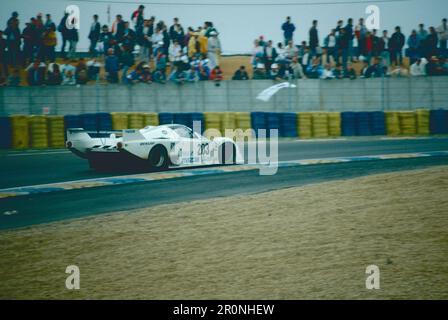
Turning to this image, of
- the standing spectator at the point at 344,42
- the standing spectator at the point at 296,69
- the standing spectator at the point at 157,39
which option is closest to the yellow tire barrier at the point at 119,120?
the standing spectator at the point at 157,39

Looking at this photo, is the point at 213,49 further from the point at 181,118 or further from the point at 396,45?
the point at 396,45

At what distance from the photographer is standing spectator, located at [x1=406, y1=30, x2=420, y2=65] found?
1966 centimetres

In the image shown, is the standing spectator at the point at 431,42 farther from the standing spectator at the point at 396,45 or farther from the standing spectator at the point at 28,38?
the standing spectator at the point at 28,38

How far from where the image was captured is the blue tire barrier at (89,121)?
59.4ft

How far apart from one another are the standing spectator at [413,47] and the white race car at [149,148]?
8.22 meters

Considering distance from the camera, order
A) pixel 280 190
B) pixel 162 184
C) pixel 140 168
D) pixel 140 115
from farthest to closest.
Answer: pixel 140 115 < pixel 140 168 < pixel 162 184 < pixel 280 190

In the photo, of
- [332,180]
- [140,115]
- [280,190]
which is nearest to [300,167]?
[332,180]

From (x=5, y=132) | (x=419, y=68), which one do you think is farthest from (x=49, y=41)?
(x=419, y=68)

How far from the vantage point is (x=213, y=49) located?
783 inches

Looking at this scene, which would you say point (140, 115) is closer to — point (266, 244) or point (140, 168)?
point (140, 168)

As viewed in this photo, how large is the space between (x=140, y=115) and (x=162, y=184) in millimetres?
7001

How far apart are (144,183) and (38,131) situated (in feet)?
21.9
